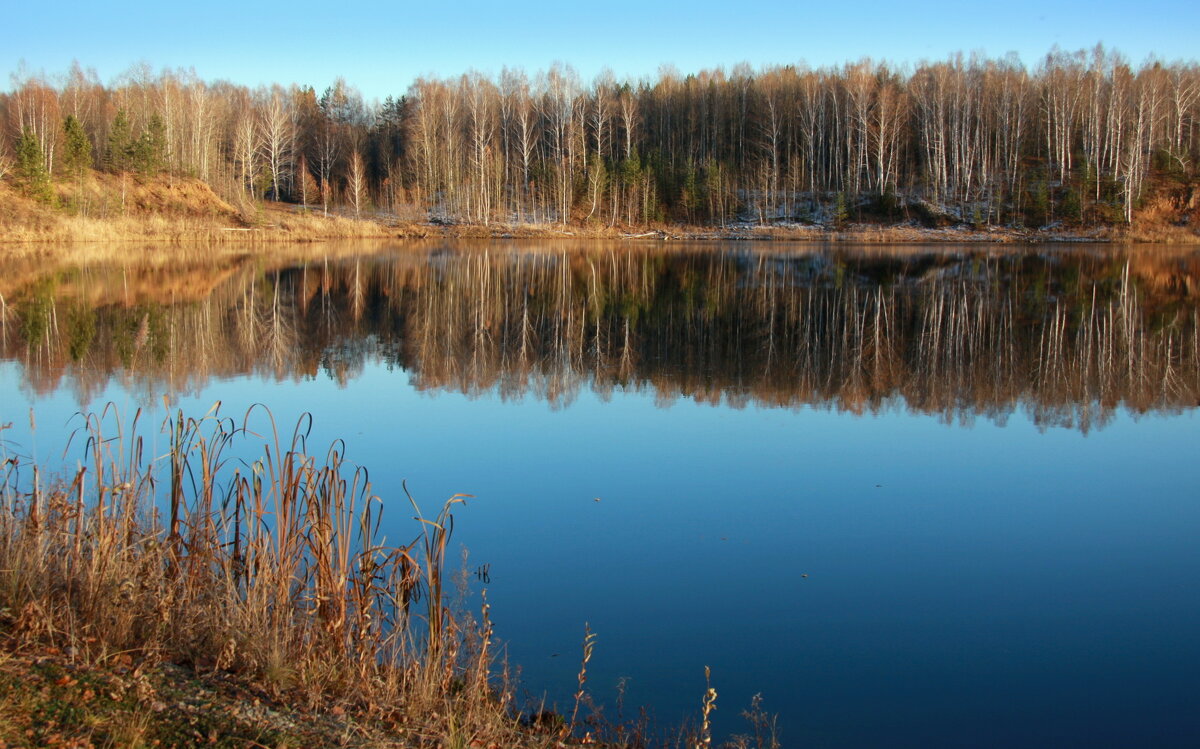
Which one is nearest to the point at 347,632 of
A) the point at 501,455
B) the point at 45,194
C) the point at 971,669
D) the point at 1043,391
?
the point at 971,669

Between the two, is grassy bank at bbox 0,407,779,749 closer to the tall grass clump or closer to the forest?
the tall grass clump

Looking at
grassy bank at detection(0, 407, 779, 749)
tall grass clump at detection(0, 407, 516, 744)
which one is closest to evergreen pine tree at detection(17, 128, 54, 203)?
grassy bank at detection(0, 407, 779, 749)

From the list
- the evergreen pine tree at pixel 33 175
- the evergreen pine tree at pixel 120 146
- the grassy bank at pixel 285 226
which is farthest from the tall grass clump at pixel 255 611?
the evergreen pine tree at pixel 120 146

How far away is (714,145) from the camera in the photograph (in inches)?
2697

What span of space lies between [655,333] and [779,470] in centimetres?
935

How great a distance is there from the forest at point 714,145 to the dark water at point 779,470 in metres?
37.8

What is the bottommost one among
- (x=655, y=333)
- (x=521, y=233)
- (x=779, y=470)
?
(x=779, y=470)

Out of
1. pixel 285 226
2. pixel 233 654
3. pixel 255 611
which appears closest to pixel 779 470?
pixel 255 611

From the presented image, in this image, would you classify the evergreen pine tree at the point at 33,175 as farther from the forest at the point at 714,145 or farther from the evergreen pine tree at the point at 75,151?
the forest at the point at 714,145

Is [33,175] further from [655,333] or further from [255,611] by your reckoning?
[255,611]

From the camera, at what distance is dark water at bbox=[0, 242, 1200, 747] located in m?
5.15

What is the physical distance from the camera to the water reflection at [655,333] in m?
12.9

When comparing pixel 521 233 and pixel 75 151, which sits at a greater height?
pixel 75 151

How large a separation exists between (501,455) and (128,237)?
41460 mm
